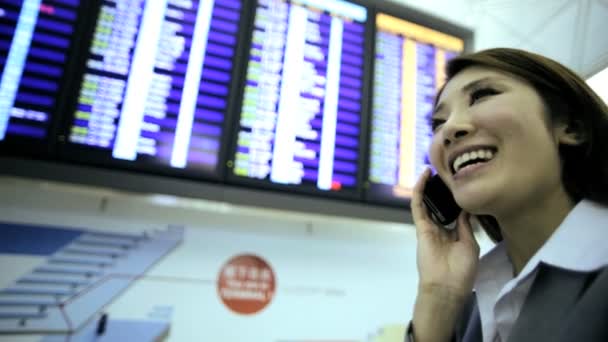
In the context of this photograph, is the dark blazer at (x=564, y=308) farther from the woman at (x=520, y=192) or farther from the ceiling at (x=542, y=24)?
the ceiling at (x=542, y=24)

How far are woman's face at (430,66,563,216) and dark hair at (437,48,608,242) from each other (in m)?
0.02

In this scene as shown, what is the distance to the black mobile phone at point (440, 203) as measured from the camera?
0.94 metres

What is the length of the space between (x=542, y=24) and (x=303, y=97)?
1.13 metres

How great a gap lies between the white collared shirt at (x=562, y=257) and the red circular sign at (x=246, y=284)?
70 cm

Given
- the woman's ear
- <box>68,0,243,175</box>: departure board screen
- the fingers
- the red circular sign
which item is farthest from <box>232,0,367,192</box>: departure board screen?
the woman's ear

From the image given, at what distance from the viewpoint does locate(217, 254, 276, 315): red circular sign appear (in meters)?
1.20

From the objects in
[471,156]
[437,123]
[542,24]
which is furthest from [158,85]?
[542,24]

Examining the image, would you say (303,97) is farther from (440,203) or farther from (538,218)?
(538,218)

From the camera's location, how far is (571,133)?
0.72 m

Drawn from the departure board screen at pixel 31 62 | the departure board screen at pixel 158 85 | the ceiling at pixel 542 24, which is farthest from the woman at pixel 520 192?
the departure board screen at pixel 31 62

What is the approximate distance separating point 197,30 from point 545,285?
4.30 feet

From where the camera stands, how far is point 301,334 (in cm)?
124

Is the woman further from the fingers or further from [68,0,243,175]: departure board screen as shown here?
[68,0,243,175]: departure board screen

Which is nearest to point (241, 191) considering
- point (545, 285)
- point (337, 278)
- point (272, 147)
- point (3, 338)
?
point (272, 147)
